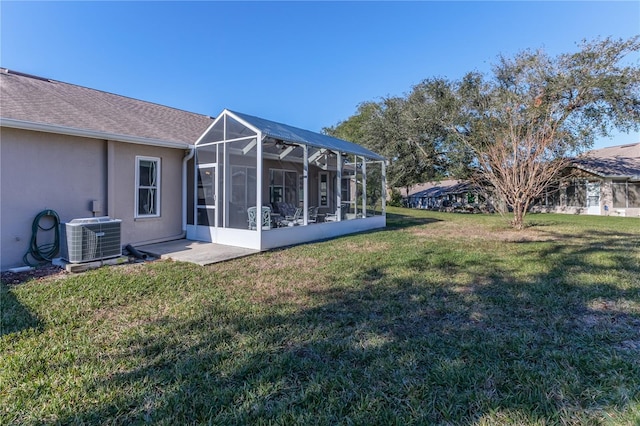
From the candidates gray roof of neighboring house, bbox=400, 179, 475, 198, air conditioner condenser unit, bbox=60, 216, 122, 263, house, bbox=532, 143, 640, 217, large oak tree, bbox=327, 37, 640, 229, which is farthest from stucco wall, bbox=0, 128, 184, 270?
gray roof of neighboring house, bbox=400, 179, 475, 198

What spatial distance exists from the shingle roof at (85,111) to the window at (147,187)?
74 cm

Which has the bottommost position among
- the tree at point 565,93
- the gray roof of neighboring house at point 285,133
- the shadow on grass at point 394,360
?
the shadow on grass at point 394,360

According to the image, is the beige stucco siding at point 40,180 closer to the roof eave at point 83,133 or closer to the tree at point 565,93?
the roof eave at point 83,133

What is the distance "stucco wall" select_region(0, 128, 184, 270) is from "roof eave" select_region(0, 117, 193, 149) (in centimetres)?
30

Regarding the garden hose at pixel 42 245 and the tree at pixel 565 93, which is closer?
the garden hose at pixel 42 245

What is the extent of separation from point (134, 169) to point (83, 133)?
1438 mm

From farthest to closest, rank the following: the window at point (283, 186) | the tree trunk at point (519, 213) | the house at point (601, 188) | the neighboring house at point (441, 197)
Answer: the neighboring house at point (441, 197) < the house at point (601, 188) < the window at point (283, 186) < the tree trunk at point (519, 213)

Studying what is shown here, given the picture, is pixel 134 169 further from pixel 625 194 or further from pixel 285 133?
pixel 625 194

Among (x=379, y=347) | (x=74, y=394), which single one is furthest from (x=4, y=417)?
(x=379, y=347)

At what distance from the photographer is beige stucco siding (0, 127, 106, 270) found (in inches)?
248

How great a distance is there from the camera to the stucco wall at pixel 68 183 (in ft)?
20.8

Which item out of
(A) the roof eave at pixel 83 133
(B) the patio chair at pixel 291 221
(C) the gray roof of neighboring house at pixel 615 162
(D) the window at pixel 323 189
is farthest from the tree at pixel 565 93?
(A) the roof eave at pixel 83 133

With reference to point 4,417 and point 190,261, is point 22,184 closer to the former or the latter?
point 190,261

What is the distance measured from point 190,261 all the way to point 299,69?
54.4 feet
